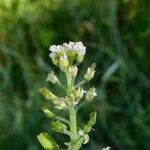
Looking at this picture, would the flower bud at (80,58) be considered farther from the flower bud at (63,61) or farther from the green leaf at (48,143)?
the green leaf at (48,143)

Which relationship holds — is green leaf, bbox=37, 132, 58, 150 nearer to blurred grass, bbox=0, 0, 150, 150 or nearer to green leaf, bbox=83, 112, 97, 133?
green leaf, bbox=83, 112, 97, 133

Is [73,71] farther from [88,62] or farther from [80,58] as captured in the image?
[88,62]

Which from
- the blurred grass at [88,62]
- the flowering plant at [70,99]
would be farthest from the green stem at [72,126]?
the blurred grass at [88,62]

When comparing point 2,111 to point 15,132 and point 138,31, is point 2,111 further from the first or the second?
point 138,31

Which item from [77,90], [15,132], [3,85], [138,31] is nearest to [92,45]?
[138,31]

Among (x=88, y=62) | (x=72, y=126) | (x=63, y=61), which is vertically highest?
(x=88, y=62)

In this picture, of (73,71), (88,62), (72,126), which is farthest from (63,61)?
(88,62)
